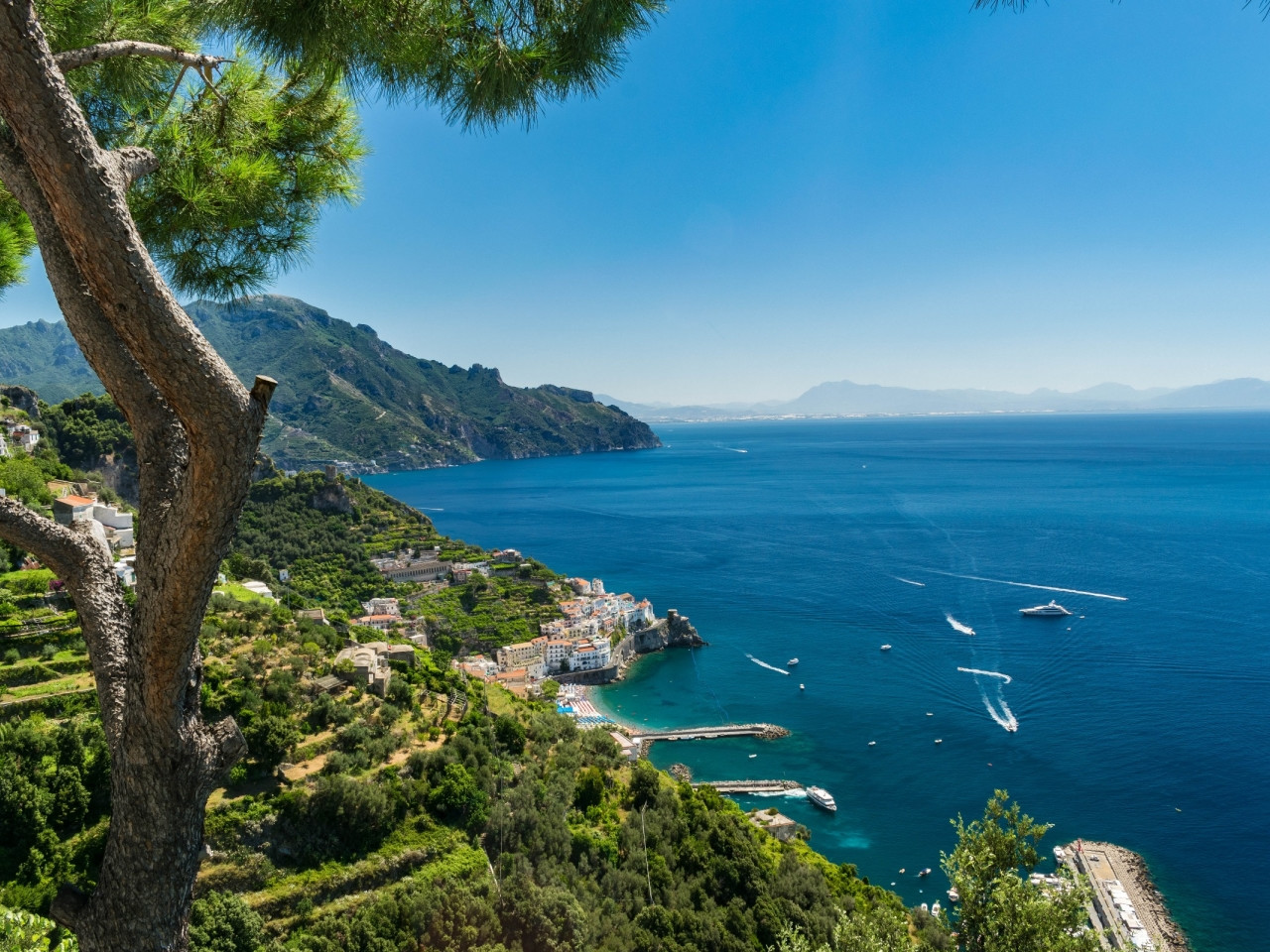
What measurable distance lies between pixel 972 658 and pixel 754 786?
39.7 feet

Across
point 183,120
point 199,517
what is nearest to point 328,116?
point 183,120

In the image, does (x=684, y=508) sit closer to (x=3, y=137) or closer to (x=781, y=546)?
(x=781, y=546)

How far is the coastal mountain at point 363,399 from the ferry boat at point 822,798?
77006mm

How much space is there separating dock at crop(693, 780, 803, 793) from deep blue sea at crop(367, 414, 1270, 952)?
1.75 feet

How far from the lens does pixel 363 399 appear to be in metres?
107

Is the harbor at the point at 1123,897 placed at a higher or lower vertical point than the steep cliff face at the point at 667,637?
lower

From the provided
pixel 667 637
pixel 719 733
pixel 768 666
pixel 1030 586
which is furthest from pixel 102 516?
pixel 1030 586

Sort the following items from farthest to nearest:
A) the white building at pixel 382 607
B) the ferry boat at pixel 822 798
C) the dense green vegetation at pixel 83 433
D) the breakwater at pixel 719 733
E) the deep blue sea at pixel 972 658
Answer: the white building at pixel 382 607, the dense green vegetation at pixel 83 433, the breakwater at pixel 719 733, the ferry boat at pixel 822 798, the deep blue sea at pixel 972 658

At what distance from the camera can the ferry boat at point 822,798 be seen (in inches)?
702

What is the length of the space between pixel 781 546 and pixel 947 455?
211 feet

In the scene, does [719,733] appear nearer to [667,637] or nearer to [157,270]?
[667,637]

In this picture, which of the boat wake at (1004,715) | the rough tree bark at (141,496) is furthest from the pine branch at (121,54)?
the boat wake at (1004,715)

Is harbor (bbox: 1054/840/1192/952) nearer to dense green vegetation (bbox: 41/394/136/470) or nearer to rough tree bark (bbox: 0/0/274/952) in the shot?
rough tree bark (bbox: 0/0/274/952)

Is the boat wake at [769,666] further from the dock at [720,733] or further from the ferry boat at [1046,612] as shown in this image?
the ferry boat at [1046,612]
